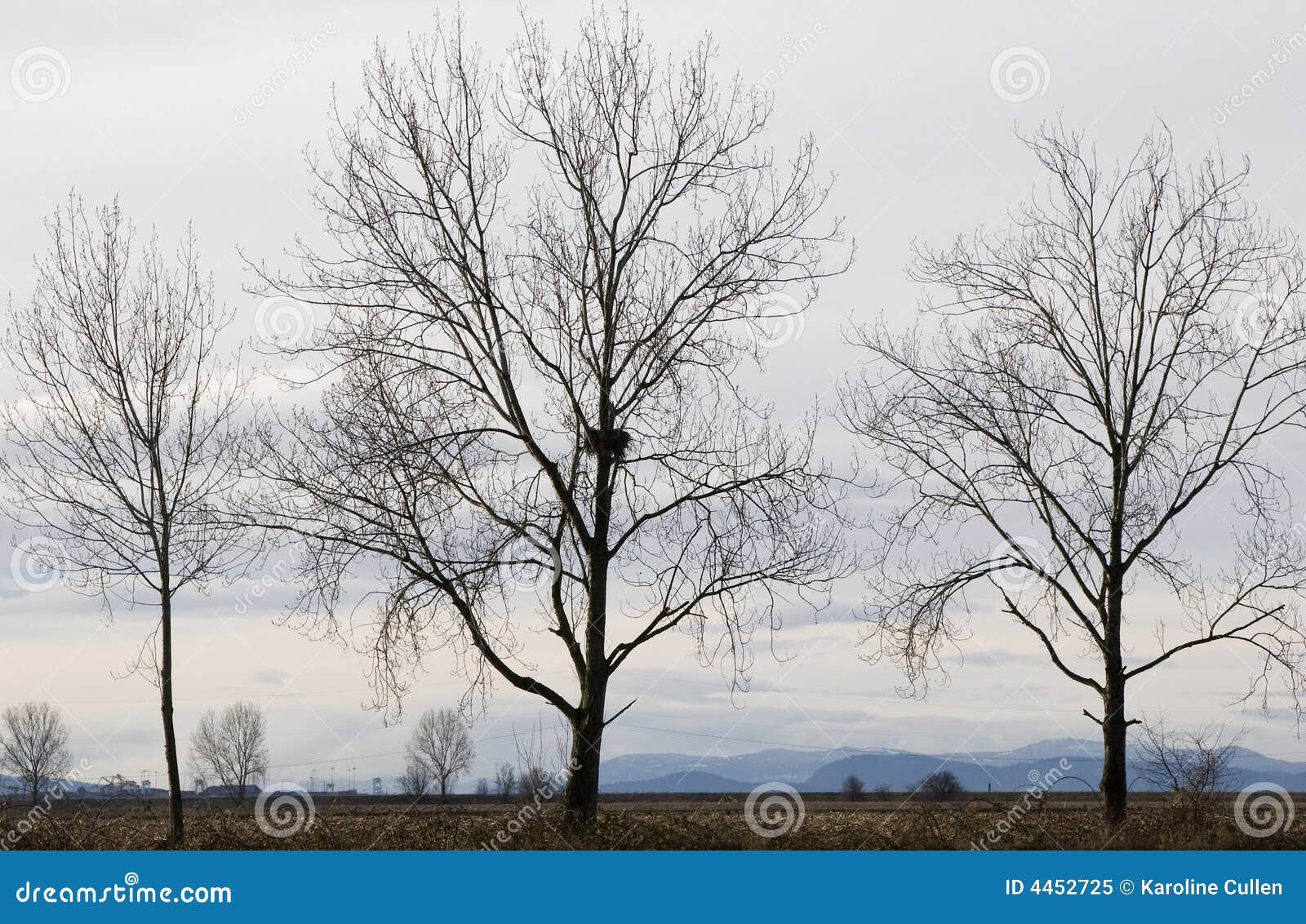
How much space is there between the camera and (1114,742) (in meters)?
17.6

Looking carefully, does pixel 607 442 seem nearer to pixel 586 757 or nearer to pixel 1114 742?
pixel 586 757

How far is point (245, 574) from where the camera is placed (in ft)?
57.6

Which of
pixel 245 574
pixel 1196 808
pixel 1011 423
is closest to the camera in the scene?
pixel 1196 808

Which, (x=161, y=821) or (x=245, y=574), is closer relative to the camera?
(x=245, y=574)

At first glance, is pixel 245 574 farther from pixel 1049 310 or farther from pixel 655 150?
pixel 1049 310

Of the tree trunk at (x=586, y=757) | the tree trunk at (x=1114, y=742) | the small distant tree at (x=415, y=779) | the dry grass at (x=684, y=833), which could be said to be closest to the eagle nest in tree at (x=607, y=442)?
the tree trunk at (x=586, y=757)

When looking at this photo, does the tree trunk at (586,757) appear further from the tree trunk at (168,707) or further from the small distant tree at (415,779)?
the small distant tree at (415,779)

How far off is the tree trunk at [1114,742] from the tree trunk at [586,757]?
707 centimetres

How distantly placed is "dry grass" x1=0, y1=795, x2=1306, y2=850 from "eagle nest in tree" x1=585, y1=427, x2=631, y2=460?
175 inches

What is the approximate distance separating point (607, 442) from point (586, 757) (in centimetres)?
392

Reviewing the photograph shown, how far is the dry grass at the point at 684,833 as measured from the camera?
14727 millimetres

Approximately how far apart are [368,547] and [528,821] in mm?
3802

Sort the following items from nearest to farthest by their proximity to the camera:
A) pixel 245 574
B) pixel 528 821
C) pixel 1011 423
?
1. pixel 528 821
2. pixel 245 574
3. pixel 1011 423

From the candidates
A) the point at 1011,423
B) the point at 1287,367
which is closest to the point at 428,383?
the point at 1011,423
